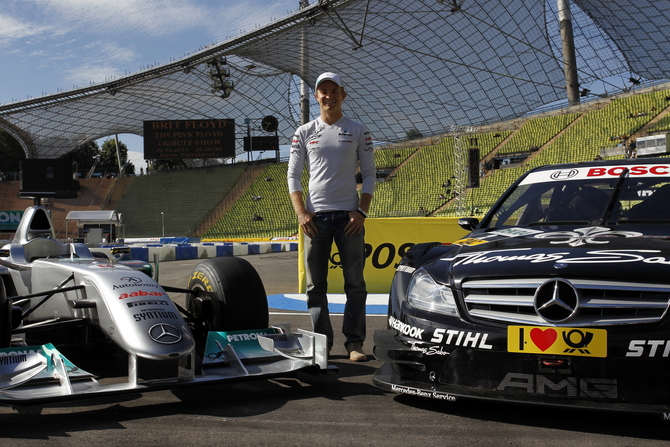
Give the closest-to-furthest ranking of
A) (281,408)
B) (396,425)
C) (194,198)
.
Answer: (396,425) → (281,408) → (194,198)

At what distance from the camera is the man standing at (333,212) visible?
181 inches

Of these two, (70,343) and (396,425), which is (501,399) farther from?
(70,343)

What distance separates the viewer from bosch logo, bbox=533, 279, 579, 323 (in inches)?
113

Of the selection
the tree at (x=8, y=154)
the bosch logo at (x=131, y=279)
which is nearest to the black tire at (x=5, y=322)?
the bosch logo at (x=131, y=279)

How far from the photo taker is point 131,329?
3375mm

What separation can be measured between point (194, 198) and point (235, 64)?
1128cm

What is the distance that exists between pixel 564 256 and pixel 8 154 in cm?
8639

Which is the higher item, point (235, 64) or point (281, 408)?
point (235, 64)

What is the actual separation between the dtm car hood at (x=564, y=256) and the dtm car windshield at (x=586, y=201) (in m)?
0.27

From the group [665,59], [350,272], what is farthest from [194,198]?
[350,272]

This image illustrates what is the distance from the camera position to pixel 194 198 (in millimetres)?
51469

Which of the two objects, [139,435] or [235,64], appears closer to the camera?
[139,435]

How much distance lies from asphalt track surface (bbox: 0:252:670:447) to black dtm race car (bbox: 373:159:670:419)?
162 millimetres

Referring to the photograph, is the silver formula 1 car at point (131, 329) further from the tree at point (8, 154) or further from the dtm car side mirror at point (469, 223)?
the tree at point (8, 154)
